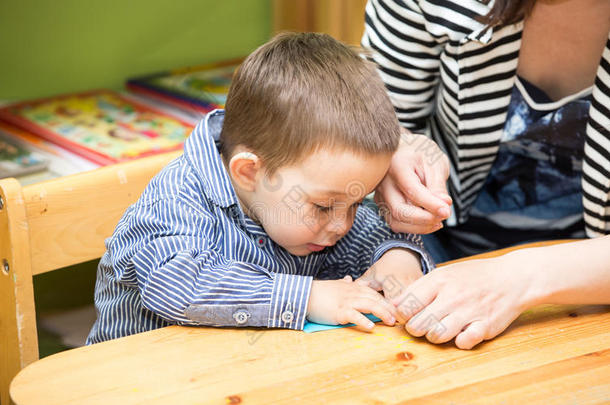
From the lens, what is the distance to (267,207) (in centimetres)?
93

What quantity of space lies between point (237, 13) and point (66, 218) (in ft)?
4.62

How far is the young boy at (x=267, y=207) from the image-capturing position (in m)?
0.82

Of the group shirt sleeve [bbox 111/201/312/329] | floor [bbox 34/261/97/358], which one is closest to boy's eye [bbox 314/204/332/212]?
shirt sleeve [bbox 111/201/312/329]

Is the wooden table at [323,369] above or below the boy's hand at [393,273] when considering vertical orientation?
above

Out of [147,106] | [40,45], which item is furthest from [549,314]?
[40,45]

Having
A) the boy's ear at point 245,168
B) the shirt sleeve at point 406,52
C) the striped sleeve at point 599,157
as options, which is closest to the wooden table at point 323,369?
the boy's ear at point 245,168

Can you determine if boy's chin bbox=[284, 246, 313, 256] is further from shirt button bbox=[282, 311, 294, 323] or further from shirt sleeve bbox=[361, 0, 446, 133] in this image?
shirt sleeve bbox=[361, 0, 446, 133]

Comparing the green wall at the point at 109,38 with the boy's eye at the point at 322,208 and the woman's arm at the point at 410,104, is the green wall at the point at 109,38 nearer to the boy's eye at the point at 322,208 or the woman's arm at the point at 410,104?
the woman's arm at the point at 410,104

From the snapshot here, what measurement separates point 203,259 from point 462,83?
1.68 feet

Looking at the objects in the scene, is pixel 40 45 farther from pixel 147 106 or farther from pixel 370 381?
pixel 370 381

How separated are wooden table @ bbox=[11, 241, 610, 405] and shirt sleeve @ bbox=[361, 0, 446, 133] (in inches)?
19.4

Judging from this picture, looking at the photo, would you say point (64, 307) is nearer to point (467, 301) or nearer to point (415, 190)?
point (415, 190)

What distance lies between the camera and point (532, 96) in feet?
3.76

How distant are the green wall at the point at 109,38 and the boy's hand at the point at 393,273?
132cm
